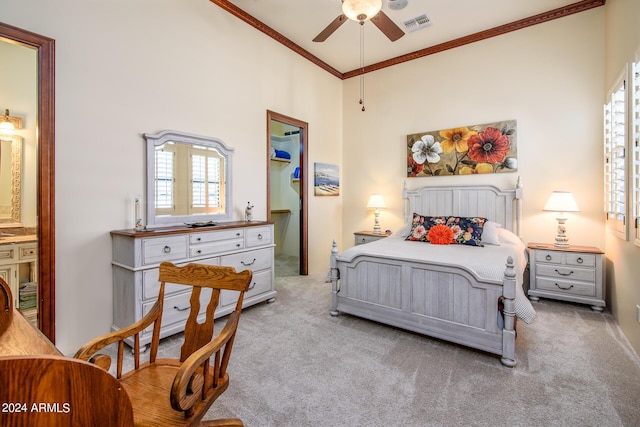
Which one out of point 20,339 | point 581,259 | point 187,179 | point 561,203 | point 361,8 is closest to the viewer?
point 20,339

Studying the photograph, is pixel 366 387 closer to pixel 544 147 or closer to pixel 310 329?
pixel 310 329

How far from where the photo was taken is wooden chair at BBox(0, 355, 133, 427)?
44 centimetres

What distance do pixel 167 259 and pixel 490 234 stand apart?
344 cm

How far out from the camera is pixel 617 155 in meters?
2.88

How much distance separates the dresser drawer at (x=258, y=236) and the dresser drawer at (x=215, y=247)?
116 millimetres

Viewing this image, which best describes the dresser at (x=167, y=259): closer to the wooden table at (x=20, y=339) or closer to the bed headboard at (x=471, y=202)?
the wooden table at (x=20, y=339)

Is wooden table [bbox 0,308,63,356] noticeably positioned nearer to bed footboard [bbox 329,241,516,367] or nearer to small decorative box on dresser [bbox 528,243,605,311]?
bed footboard [bbox 329,241,516,367]

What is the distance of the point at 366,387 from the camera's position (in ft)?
6.49

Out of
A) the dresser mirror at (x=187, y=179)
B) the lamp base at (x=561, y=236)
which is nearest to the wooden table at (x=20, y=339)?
the dresser mirror at (x=187, y=179)

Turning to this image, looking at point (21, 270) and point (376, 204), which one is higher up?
point (376, 204)

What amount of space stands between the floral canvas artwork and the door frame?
4.21 meters

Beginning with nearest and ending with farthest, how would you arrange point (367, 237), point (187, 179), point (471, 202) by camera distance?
1. point (187, 179)
2. point (471, 202)
3. point (367, 237)

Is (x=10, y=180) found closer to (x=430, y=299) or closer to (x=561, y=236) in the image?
(x=430, y=299)

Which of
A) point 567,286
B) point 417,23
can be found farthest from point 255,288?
point 417,23
